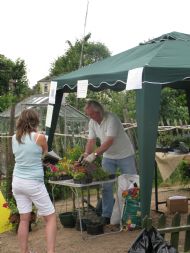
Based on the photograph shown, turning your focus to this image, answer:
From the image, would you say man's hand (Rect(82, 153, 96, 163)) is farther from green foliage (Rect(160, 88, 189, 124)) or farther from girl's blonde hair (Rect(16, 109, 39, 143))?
green foliage (Rect(160, 88, 189, 124))

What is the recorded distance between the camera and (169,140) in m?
7.91

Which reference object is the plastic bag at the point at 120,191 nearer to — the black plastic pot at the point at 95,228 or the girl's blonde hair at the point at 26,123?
the black plastic pot at the point at 95,228

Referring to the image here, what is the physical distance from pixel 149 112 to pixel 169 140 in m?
3.09

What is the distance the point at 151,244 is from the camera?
381cm

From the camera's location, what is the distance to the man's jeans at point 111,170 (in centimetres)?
627

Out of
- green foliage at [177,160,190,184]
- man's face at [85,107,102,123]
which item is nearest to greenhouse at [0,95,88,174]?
green foliage at [177,160,190,184]

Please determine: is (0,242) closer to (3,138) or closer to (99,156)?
(99,156)

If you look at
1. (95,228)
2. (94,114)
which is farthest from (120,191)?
(94,114)

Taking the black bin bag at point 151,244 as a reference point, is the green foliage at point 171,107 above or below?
above

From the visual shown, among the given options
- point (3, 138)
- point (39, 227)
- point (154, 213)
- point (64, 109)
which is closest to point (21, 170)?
point (39, 227)

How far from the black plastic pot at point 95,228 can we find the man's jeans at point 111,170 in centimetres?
52

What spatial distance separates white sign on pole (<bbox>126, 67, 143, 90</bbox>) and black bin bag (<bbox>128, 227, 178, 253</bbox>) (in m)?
1.62

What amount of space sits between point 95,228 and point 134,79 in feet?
6.68

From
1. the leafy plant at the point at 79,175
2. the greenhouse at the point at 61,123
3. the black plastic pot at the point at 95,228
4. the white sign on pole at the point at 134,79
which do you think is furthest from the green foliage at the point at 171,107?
the white sign on pole at the point at 134,79
